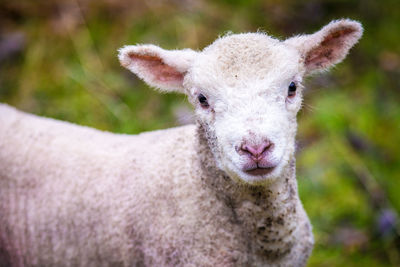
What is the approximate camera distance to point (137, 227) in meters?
3.20

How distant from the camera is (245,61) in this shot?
2758mm

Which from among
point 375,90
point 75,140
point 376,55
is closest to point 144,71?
point 75,140

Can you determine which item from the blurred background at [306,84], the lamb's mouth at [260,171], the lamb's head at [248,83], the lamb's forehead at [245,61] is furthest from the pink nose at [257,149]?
the blurred background at [306,84]

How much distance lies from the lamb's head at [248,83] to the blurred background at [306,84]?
208cm

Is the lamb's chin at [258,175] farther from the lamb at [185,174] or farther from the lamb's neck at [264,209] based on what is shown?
the lamb's neck at [264,209]

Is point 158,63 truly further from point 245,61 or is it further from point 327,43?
point 327,43

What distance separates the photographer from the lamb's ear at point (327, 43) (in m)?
3.01

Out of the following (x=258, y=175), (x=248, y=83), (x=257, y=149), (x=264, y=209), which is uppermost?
(x=248, y=83)

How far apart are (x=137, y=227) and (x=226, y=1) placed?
525 cm

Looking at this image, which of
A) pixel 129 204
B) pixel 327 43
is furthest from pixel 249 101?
pixel 129 204

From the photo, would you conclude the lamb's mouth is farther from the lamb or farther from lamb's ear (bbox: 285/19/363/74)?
lamb's ear (bbox: 285/19/363/74)

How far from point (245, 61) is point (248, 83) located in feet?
0.47

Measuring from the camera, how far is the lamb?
8.85 ft

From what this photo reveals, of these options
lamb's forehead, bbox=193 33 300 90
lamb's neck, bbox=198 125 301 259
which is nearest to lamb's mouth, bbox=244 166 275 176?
lamb's neck, bbox=198 125 301 259
